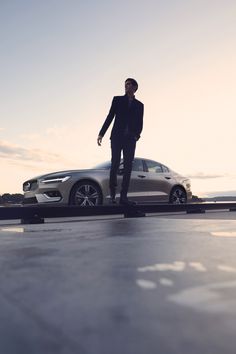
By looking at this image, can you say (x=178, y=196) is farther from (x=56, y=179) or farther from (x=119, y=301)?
(x=119, y=301)

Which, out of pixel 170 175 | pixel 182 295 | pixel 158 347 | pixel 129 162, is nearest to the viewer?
pixel 158 347

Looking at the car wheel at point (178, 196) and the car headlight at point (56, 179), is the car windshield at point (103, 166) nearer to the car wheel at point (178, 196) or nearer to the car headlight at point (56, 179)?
the car headlight at point (56, 179)

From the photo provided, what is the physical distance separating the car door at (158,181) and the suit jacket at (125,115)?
9.01 ft

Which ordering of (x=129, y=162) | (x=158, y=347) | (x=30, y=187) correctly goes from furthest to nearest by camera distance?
1. (x=30, y=187)
2. (x=129, y=162)
3. (x=158, y=347)

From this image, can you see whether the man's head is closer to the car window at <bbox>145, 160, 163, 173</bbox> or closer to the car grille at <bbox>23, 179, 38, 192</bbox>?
the car grille at <bbox>23, 179, 38, 192</bbox>

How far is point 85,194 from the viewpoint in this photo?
8.41 metres

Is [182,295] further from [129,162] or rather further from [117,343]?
[129,162]

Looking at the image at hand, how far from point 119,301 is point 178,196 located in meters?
9.45

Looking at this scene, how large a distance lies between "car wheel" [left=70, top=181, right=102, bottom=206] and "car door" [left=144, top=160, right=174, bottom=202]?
5.93 ft

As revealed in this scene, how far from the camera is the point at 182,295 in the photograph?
1.51 m

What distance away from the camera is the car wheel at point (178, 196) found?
1054cm

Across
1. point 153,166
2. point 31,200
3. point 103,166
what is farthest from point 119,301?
point 153,166

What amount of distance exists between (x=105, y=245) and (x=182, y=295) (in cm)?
147

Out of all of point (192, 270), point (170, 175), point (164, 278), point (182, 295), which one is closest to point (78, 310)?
point (182, 295)
